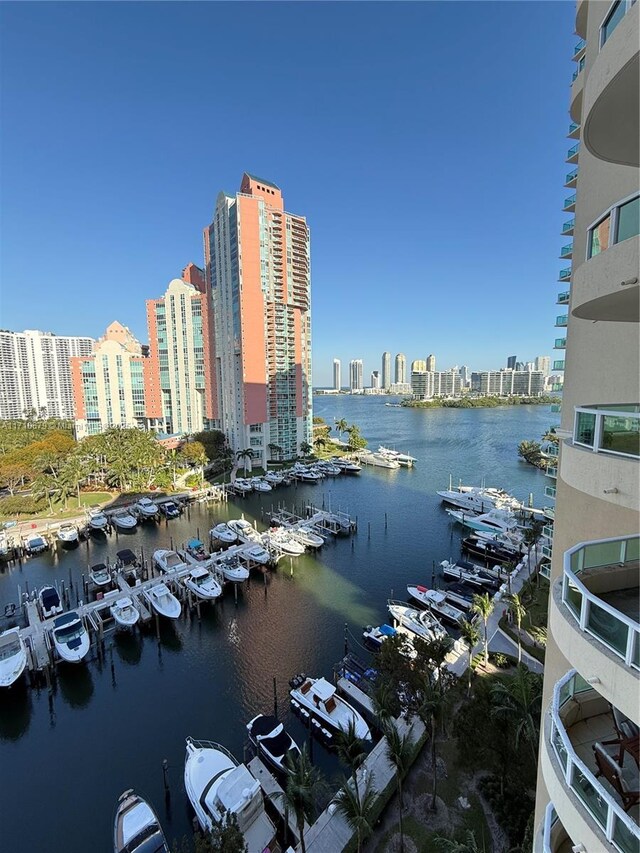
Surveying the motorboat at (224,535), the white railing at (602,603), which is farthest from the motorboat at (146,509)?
the white railing at (602,603)

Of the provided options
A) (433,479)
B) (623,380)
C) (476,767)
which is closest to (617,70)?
(623,380)

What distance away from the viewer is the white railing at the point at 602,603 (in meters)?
3.83

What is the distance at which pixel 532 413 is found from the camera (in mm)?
159375

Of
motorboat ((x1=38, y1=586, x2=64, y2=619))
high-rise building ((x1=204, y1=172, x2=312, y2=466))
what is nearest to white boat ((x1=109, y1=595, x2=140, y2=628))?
motorboat ((x1=38, y1=586, x2=64, y2=619))

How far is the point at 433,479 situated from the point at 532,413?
4685 inches

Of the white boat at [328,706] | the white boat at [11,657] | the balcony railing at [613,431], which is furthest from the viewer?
the white boat at [11,657]

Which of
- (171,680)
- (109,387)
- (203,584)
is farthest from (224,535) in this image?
(109,387)

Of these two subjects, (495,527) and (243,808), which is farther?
(495,527)

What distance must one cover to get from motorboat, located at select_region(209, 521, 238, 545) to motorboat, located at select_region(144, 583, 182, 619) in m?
10.6

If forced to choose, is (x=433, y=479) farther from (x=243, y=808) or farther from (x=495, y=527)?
(x=243, y=808)

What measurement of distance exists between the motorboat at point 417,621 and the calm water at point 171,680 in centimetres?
165

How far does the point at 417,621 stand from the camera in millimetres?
23703

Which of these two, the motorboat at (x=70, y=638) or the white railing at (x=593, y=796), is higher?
the white railing at (x=593, y=796)

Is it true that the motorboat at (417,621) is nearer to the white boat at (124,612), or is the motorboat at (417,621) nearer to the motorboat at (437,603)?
the motorboat at (437,603)
